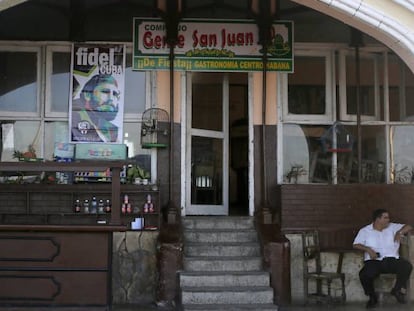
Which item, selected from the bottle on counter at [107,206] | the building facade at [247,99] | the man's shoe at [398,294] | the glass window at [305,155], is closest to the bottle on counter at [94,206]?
the bottle on counter at [107,206]

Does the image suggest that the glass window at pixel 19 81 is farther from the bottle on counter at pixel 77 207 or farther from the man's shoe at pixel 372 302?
the man's shoe at pixel 372 302

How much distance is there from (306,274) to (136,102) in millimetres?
3601

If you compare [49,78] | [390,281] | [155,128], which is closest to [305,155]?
[390,281]

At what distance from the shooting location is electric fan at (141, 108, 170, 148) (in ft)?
29.7

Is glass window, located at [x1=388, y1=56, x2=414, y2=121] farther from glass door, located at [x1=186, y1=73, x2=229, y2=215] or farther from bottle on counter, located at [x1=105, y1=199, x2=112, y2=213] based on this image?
bottle on counter, located at [x1=105, y1=199, x2=112, y2=213]

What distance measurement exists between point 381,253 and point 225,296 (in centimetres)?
228

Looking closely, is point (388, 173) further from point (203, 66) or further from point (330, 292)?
point (203, 66)

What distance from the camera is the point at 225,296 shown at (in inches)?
299

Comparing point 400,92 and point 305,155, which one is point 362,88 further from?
point 305,155

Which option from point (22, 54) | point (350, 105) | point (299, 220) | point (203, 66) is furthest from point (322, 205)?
point (22, 54)

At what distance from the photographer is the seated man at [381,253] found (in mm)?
8070

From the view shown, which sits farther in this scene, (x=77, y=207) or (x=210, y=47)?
(x=210, y=47)

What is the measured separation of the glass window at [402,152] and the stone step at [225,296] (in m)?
3.22

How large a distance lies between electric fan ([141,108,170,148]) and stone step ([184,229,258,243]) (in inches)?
55.6
